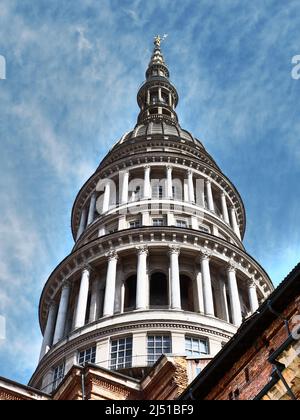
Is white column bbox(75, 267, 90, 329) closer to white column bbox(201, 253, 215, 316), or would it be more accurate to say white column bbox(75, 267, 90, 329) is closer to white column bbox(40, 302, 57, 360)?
white column bbox(40, 302, 57, 360)

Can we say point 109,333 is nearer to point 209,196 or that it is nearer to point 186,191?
point 186,191

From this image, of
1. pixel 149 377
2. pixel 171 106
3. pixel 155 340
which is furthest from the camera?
pixel 171 106

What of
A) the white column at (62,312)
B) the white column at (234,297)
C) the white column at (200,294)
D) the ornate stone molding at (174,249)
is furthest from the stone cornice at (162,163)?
the white column at (200,294)

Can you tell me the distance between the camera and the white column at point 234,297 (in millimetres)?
36094

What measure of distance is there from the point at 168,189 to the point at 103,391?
72.5 ft

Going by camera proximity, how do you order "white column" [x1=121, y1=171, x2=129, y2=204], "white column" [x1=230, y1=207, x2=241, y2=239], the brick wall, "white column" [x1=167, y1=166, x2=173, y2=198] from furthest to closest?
1. "white column" [x1=230, y1=207, x2=241, y2=239]
2. "white column" [x1=167, y1=166, x2=173, y2=198]
3. "white column" [x1=121, y1=171, x2=129, y2=204]
4. the brick wall

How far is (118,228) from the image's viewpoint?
4156 centimetres

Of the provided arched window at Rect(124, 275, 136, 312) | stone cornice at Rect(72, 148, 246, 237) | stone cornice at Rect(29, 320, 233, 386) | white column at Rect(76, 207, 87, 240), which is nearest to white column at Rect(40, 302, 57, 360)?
stone cornice at Rect(29, 320, 233, 386)

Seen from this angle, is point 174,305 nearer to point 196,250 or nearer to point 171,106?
point 196,250

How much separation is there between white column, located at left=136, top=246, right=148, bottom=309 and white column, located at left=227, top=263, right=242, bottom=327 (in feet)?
17.4

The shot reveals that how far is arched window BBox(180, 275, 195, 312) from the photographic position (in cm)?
3786

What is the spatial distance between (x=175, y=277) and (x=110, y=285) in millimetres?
3901

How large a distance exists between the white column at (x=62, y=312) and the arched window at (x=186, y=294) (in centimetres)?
730
